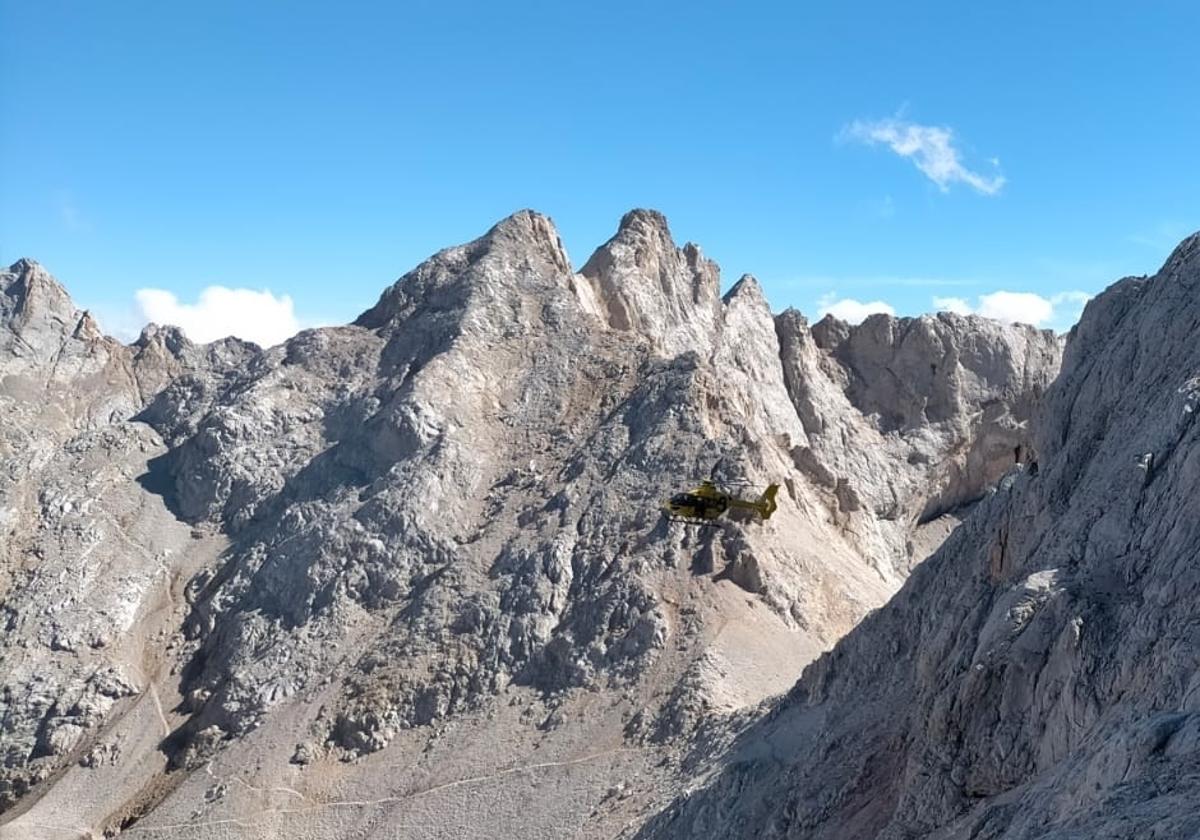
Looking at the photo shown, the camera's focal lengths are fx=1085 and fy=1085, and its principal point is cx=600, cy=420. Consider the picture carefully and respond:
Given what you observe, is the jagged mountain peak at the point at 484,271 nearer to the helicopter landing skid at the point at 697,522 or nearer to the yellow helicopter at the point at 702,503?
the helicopter landing skid at the point at 697,522

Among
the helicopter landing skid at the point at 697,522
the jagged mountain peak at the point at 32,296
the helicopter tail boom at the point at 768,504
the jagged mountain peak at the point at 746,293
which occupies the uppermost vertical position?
the jagged mountain peak at the point at 32,296

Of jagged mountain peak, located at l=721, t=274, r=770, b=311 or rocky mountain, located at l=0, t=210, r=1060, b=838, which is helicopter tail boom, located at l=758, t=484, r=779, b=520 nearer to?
rocky mountain, located at l=0, t=210, r=1060, b=838

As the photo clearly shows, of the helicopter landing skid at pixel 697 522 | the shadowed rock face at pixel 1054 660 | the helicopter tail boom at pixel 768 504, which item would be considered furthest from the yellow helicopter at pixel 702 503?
the shadowed rock face at pixel 1054 660

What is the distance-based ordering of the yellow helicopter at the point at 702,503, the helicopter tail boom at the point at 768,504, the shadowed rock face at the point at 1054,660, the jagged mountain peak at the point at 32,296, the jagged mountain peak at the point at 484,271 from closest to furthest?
the shadowed rock face at the point at 1054,660, the yellow helicopter at the point at 702,503, the helicopter tail boom at the point at 768,504, the jagged mountain peak at the point at 484,271, the jagged mountain peak at the point at 32,296

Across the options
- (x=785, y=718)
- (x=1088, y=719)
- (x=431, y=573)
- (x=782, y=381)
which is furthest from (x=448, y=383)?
(x=1088, y=719)

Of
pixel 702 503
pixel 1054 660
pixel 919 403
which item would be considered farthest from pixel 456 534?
pixel 1054 660

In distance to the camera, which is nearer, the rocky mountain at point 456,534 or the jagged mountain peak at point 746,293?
the rocky mountain at point 456,534

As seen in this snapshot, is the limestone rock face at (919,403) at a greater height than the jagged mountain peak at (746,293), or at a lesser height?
lesser

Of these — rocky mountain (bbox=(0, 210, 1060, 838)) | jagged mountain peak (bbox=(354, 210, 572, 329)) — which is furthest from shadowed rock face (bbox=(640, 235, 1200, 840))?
jagged mountain peak (bbox=(354, 210, 572, 329))

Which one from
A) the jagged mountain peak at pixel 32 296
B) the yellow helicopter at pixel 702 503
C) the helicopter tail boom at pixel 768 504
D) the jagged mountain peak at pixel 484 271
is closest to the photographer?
the yellow helicopter at pixel 702 503

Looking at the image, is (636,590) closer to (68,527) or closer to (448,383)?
(448,383)
